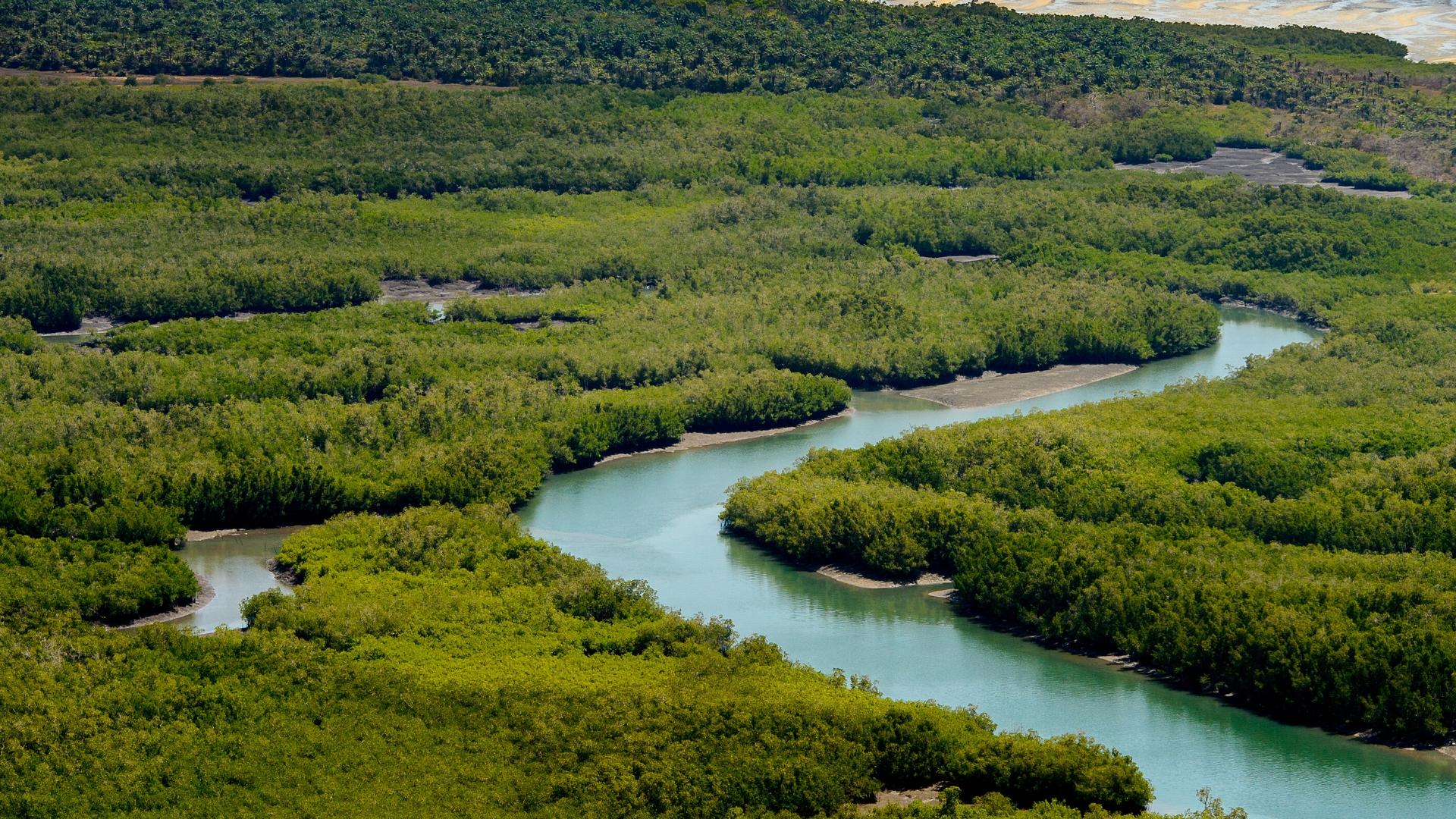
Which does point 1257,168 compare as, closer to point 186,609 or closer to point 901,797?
point 186,609

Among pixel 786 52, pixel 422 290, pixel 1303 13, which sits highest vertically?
pixel 1303 13

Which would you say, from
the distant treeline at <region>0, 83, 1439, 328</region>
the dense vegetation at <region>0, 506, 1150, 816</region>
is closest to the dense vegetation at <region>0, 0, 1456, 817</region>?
the dense vegetation at <region>0, 506, 1150, 816</region>

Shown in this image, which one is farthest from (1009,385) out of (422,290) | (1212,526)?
(422,290)

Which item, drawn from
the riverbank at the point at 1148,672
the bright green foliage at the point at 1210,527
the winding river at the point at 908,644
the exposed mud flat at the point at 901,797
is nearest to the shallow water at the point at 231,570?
the winding river at the point at 908,644

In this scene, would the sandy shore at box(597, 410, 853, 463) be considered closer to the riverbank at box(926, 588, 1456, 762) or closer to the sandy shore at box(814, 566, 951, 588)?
the sandy shore at box(814, 566, 951, 588)

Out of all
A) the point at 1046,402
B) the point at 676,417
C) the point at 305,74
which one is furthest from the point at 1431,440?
the point at 305,74

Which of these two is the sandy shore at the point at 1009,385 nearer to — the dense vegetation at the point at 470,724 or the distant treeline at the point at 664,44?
the dense vegetation at the point at 470,724

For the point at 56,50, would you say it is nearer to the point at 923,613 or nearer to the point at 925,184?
the point at 925,184
